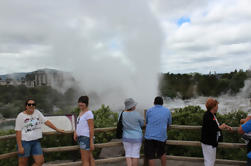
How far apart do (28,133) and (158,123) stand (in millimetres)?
2443

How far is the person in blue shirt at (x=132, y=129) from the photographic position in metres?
4.34

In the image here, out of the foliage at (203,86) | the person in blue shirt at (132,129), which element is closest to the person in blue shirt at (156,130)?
the person in blue shirt at (132,129)

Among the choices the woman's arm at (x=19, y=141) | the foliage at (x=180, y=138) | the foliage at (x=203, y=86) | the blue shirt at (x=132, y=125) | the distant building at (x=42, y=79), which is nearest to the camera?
the woman's arm at (x=19, y=141)

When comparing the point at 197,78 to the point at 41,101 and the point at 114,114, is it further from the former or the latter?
→ the point at 114,114

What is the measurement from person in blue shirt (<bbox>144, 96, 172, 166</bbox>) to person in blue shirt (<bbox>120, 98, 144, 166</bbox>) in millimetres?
177

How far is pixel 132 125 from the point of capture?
4.34 metres

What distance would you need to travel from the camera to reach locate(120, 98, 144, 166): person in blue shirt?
171 inches

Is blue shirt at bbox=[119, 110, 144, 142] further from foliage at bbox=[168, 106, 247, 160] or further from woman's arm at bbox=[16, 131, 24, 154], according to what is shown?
woman's arm at bbox=[16, 131, 24, 154]

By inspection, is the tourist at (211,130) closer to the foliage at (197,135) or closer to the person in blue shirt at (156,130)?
the person in blue shirt at (156,130)

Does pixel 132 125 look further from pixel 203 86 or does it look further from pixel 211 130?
pixel 203 86

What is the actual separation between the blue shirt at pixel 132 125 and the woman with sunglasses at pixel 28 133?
167 centimetres

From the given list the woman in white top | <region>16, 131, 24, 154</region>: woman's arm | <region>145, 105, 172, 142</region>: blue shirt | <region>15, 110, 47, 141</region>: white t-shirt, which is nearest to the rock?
the woman in white top

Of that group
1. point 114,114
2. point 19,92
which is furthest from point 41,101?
point 114,114

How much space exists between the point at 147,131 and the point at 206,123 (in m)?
1.11
